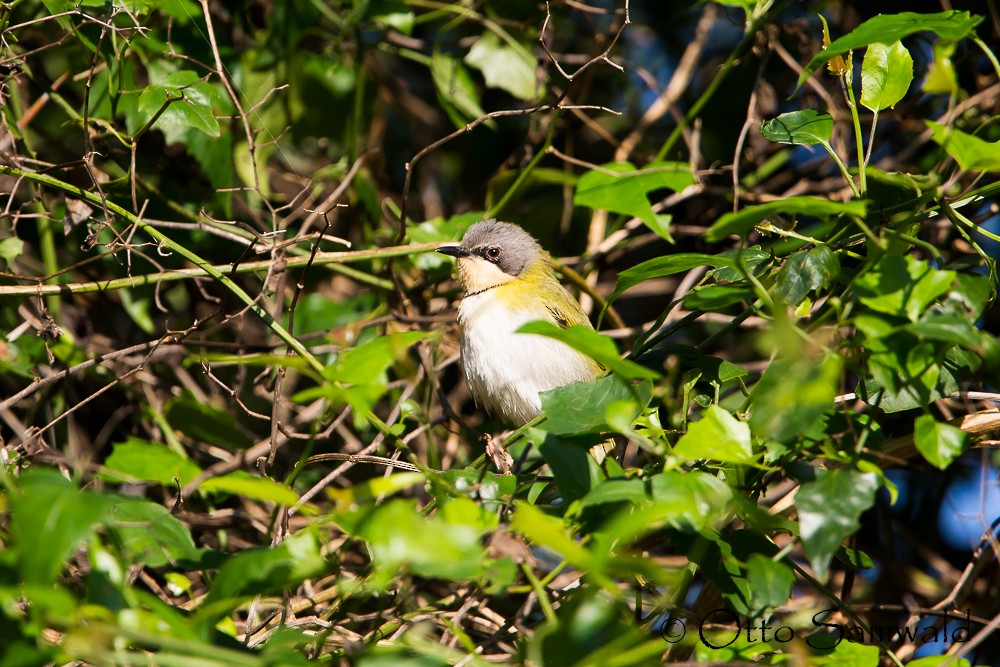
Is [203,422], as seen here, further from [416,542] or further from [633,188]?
[416,542]

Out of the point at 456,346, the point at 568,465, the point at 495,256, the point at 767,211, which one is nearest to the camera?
the point at 767,211

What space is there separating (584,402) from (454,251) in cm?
185

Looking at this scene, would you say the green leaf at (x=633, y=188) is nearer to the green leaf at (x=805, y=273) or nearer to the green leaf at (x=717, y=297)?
the green leaf at (x=805, y=273)

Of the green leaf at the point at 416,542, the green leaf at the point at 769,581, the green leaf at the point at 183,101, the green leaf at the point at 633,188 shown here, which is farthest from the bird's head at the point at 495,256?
the green leaf at the point at 416,542

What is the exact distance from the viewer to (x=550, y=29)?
4.41 m

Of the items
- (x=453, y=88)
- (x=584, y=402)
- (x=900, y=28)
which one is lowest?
(x=584, y=402)

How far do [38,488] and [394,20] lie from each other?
121 inches

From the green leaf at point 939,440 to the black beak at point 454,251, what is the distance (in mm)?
2454

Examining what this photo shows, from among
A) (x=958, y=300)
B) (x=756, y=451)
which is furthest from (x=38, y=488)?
(x=958, y=300)

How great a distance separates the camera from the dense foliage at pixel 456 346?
1773 mm

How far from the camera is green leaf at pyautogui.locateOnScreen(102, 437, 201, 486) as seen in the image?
11.3ft

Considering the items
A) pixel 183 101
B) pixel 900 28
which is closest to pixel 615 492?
pixel 900 28

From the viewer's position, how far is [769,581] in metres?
1.94

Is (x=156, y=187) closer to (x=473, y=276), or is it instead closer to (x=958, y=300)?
(x=473, y=276)
